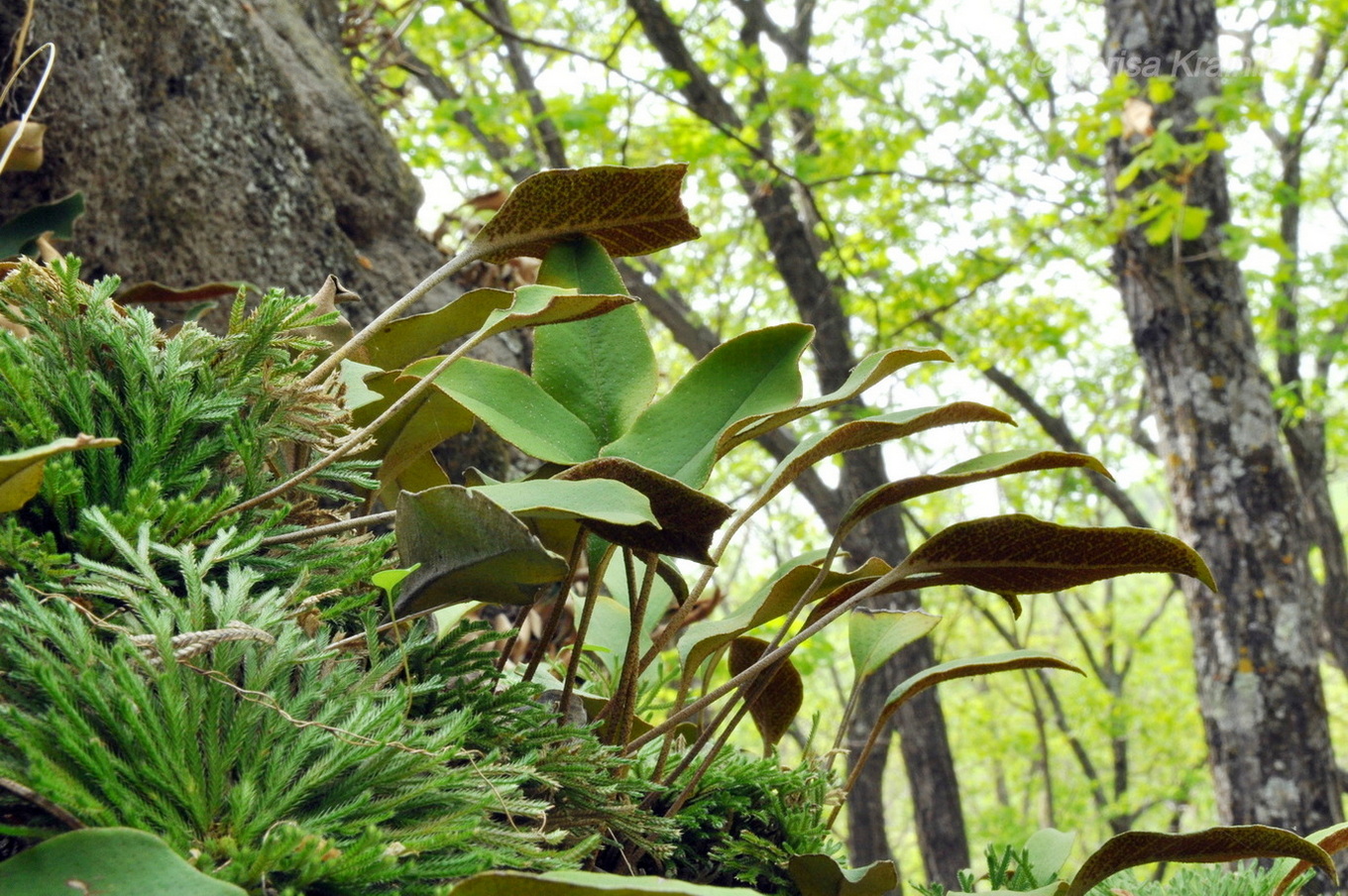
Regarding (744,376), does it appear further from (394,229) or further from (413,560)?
(394,229)

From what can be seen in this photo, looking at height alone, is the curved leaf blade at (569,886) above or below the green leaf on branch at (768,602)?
below

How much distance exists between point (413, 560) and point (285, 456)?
0.22 m

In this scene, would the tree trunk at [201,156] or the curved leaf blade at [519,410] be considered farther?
the tree trunk at [201,156]

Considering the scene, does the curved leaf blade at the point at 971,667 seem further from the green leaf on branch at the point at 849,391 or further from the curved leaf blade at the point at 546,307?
the curved leaf blade at the point at 546,307

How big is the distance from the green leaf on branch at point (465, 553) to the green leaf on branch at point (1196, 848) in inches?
15.0

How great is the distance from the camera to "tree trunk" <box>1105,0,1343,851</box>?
2.64 metres

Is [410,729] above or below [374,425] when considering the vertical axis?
below

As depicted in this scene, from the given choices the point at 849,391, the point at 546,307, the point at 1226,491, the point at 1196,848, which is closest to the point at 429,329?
the point at 546,307

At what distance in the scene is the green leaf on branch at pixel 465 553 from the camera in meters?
0.41

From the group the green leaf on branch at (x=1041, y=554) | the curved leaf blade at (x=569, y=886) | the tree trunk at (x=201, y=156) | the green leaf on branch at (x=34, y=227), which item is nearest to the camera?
→ the curved leaf blade at (x=569, y=886)

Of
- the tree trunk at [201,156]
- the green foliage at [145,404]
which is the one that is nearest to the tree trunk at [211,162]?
the tree trunk at [201,156]

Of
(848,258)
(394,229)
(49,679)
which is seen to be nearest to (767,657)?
(49,679)

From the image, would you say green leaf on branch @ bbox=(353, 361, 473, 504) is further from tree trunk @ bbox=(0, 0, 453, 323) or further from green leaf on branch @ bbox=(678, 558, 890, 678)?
tree trunk @ bbox=(0, 0, 453, 323)

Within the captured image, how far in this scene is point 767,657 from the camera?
599 mm
